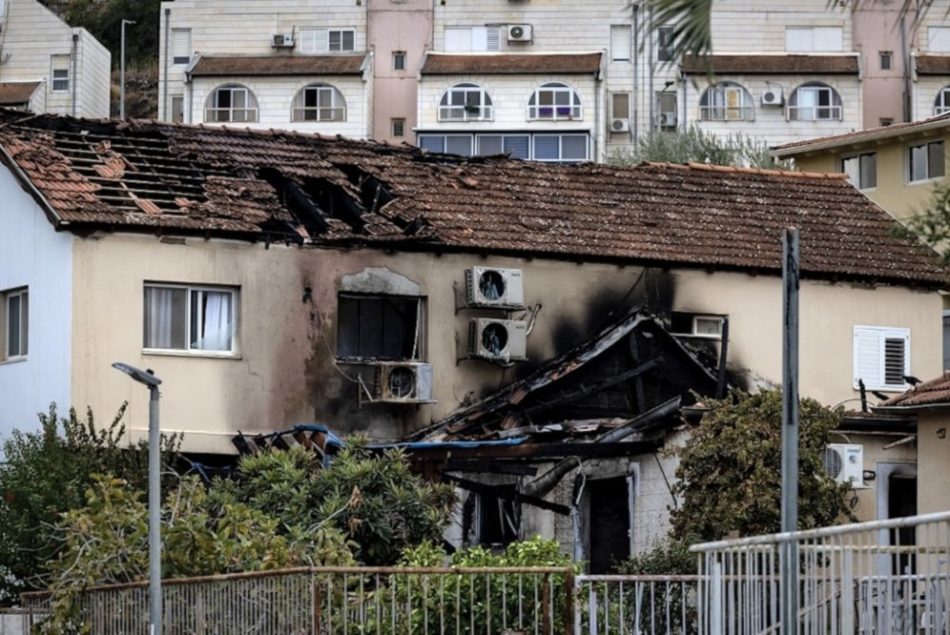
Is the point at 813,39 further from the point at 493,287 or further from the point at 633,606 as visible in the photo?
the point at 633,606

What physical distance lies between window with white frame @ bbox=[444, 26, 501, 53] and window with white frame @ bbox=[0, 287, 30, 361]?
2478 inches

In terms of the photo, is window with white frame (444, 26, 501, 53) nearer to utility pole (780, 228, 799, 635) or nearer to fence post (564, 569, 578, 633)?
fence post (564, 569, 578, 633)

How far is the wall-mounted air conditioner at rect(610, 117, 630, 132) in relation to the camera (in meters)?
93.8

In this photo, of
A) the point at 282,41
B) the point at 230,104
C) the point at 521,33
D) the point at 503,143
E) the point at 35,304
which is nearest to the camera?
the point at 35,304

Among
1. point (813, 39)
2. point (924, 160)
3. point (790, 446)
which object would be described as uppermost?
point (813, 39)

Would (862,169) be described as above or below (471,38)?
below

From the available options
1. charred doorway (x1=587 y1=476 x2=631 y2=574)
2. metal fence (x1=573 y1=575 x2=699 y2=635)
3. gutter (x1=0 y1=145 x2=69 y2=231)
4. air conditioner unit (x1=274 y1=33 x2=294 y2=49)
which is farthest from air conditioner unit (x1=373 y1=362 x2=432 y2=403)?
air conditioner unit (x1=274 y1=33 x2=294 y2=49)

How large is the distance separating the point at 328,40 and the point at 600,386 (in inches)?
2516

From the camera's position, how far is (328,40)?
95500 millimetres

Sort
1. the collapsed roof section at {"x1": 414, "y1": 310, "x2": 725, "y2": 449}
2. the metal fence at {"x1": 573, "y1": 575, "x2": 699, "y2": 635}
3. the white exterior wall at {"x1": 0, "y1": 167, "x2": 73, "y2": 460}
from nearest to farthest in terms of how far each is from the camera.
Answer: the metal fence at {"x1": 573, "y1": 575, "x2": 699, "y2": 635}
the white exterior wall at {"x1": 0, "y1": 167, "x2": 73, "y2": 460}
the collapsed roof section at {"x1": 414, "y1": 310, "x2": 725, "y2": 449}

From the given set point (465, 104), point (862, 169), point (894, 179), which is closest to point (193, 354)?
point (894, 179)

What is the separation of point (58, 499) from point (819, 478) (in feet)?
30.0

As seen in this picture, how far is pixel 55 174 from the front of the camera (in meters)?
32.7

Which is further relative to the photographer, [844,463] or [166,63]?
[166,63]
